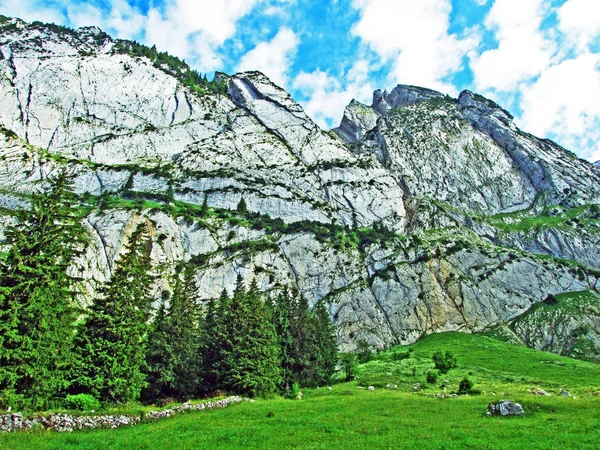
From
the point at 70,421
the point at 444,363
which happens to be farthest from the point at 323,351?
the point at 70,421

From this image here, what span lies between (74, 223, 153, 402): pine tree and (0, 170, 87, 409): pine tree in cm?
250

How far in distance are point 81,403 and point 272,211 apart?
12800 centimetres

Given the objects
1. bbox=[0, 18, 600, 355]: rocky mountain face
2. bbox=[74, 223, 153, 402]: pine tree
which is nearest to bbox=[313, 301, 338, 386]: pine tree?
bbox=[74, 223, 153, 402]: pine tree

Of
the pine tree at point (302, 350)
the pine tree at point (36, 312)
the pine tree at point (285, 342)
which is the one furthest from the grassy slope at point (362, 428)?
the pine tree at point (302, 350)

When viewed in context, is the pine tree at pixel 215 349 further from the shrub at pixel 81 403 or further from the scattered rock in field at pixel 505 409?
the scattered rock in field at pixel 505 409

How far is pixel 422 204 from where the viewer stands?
17962cm

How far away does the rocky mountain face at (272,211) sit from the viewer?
128875mm

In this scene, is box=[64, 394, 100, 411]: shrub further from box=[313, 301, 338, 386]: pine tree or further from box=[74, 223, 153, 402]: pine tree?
box=[313, 301, 338, 386]: pine tree

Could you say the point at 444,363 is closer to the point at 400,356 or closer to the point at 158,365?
the point at 400,356

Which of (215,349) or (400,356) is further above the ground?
(215,349)

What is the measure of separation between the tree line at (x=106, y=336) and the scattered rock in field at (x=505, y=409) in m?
27.3

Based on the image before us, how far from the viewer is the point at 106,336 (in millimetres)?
40312

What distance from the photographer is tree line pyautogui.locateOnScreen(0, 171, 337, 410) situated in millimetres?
31562

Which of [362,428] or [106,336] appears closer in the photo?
[362,428]
